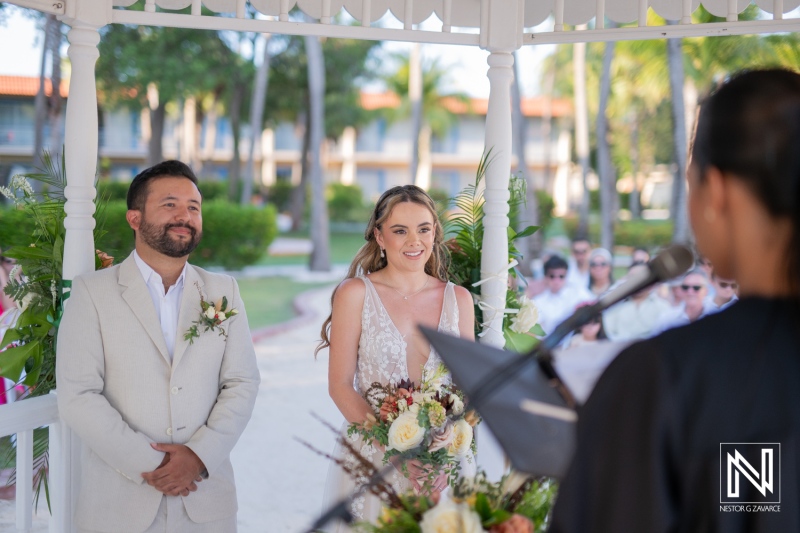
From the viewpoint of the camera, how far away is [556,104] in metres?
68.9

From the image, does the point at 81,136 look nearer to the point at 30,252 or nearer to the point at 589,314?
the point at 30,252

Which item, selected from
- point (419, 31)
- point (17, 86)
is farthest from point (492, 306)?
point (17, 86)

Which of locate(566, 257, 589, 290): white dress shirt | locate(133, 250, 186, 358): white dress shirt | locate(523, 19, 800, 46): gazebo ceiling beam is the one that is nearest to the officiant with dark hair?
locate(133, 250, 186, 358): white dress shirt

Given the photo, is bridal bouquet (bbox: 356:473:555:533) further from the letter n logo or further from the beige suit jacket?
the beige suit jacket

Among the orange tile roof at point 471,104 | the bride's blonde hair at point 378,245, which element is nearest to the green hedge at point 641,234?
the orange tile roof at point 471,104

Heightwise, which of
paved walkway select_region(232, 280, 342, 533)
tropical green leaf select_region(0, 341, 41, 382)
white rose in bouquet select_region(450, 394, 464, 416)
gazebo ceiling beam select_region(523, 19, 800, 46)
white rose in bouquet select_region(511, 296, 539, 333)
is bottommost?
paved walkway select_region(232, 280, 342, 533)

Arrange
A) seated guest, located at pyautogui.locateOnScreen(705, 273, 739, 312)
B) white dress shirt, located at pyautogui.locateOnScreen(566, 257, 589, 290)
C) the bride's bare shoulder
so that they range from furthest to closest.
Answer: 1. white dress shirt, located at pyautogui.locateOnScreen(566, 257, 589, 290)
2. seated guest, located at pyautogui.locateOnScreen(705, 273, 739, 312)
3. the bride's bare shoulder

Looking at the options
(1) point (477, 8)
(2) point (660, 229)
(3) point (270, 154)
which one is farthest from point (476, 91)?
(1) point (477, 8)

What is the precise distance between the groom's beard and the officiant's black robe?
2763 millimetres

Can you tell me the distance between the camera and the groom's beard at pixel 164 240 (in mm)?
3744

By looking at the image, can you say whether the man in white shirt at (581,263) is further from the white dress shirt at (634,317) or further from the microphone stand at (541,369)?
the microphone stand at (541,369)

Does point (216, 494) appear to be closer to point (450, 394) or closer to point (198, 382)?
point (198, 382)

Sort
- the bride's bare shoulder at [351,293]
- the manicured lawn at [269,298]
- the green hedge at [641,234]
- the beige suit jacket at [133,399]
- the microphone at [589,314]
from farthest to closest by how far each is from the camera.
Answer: the green hedge at [641,234] → the manicured lawn at [269,298] → the bride's bare shoulder at [351,293] → the beige suit jacket at [133,399] → the microphone at [589,314]

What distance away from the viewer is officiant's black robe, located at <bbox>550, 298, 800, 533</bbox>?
4.04 ft
